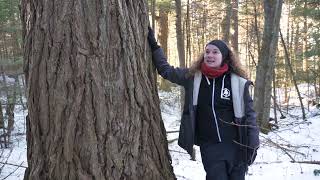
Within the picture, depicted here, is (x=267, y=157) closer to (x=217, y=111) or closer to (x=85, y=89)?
(x=217, y=111)

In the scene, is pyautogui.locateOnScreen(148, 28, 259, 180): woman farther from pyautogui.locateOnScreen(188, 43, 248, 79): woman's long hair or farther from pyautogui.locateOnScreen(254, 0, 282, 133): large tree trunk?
pyautogui.locateOnScreen(254, 0, 282, 133): large tree trunk

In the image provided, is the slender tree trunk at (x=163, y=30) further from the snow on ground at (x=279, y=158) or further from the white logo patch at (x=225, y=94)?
the white logo patch at (x=225, y=94)

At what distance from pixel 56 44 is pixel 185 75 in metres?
1.39

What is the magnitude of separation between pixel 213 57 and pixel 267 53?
29.5ft

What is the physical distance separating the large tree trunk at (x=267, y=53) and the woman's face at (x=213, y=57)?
8.90 meters

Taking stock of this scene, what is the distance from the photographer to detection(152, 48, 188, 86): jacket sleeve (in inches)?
146

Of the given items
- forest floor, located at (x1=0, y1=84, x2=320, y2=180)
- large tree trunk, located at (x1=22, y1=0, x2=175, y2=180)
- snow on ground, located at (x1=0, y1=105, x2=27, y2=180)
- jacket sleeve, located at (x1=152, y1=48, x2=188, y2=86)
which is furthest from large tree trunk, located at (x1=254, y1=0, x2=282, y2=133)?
large tree trunk, located at (x1=22, y1=0, x2=175, y2=180)

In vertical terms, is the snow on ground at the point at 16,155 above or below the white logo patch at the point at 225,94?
below

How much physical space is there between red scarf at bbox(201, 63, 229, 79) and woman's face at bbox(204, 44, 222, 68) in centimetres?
4

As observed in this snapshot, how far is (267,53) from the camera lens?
40.6 feet

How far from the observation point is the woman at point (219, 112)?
382 centimetres

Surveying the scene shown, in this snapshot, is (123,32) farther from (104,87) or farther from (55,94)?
(55,94)

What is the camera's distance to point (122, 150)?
3137 millimetres

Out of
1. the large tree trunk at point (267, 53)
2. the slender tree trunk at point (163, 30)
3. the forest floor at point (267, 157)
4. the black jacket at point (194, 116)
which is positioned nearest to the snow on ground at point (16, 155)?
the forest floor at point (267, 157)
